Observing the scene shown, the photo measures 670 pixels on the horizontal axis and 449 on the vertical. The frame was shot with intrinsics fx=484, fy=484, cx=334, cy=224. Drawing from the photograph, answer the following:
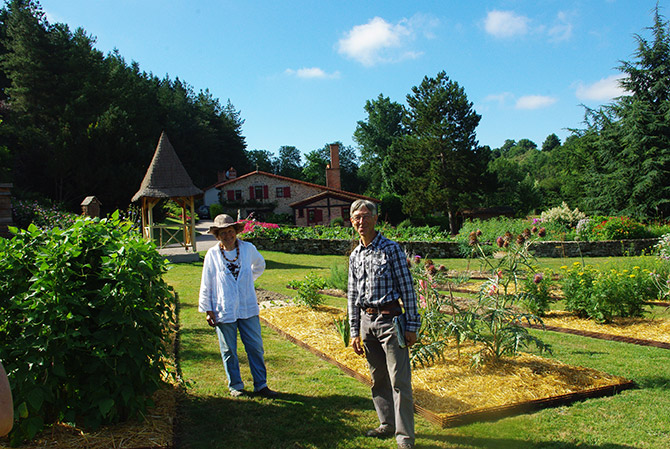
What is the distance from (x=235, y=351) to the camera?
475 centimetres

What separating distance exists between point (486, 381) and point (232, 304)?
2.57 m

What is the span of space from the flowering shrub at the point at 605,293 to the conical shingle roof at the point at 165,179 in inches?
520

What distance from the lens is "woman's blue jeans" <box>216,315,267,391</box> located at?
185 inches

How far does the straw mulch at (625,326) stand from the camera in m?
6.59

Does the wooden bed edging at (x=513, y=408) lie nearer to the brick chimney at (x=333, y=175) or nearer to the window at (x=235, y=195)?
the brick chimney at (x=333, y=175)

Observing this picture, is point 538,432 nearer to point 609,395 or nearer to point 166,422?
point 609,395

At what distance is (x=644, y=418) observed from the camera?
13.3ft

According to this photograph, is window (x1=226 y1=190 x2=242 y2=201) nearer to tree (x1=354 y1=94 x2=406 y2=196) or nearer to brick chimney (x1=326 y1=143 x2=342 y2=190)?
brick chimney (x1=326 y1=143 x2=342 y2=190)

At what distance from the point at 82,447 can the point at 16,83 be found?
33.9 m

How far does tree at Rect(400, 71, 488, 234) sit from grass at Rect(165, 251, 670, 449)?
3476cm

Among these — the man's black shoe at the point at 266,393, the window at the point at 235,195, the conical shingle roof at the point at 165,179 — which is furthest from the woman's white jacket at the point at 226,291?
the window at the point at 235,195

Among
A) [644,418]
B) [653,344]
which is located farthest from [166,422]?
[653,344]

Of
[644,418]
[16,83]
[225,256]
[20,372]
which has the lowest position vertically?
[644,418]

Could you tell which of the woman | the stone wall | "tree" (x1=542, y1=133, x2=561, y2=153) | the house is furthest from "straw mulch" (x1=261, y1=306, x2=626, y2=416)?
"tree" (x1=542, y1=133, x2=561, y2=153)
